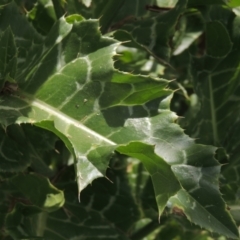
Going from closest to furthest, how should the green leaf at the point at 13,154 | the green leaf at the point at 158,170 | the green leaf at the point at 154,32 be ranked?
the green leaf at the point at 158,170 < the green leaf at the point at 13,154 < the green leaf at the point at 154,32

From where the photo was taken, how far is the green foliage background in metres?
0.99

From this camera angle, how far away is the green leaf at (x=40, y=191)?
3.50ft

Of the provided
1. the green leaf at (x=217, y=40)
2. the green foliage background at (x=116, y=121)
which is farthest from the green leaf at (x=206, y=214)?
the green leaf at (x=217, y=40)

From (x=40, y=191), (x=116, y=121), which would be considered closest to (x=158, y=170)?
(x=116, y=121)

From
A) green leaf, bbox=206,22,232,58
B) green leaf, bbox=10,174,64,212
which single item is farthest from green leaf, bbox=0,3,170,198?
green leaf, bbox=206,22,232,58

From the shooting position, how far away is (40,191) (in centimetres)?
109

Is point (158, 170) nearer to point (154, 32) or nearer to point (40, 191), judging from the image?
point (40, 191)

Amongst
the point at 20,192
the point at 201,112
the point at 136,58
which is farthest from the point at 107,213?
the point at 136,58

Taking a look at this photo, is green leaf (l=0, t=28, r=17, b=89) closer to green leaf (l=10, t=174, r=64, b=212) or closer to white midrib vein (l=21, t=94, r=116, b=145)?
white midrib vein (l=21, t=94, r=116, b=145)

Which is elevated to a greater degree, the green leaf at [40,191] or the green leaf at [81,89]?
the green leaf at [81,89]

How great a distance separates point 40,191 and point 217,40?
536 mm

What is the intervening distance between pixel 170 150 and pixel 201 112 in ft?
1.10

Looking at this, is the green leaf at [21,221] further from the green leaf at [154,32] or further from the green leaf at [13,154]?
the green leaf at [154,32]

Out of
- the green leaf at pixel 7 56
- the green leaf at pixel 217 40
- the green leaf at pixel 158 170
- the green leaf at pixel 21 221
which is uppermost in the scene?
the green leaf at pixel 7 56
